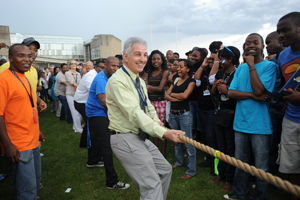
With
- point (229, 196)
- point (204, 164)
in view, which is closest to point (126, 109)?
point (229, 196)

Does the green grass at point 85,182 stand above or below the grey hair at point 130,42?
below

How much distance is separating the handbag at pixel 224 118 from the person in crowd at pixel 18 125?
2.97 m

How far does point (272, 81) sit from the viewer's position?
117 inches

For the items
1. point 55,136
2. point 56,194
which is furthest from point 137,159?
point 55,136

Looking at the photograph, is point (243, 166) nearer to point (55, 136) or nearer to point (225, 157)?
point (225, 157)

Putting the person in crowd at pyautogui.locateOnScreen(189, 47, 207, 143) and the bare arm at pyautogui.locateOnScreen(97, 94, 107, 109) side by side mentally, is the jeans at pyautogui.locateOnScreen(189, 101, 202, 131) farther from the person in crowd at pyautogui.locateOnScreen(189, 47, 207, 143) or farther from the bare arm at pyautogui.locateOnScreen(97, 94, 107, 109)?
the bare arm at pyautogui.locateOnScreen(97, 94, 107, 109)

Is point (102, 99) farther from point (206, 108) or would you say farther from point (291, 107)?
point (291, 107)

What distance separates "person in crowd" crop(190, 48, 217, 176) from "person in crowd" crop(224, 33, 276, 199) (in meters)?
1.22

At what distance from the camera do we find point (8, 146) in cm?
243

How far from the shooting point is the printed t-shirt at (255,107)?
2953mm

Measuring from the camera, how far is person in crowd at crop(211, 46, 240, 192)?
358cm

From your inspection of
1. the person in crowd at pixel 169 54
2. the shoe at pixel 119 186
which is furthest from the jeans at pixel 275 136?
the person in crowd at pixel 169 54

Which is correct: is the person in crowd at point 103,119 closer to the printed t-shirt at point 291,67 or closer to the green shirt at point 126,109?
the green shirt at point 126,109

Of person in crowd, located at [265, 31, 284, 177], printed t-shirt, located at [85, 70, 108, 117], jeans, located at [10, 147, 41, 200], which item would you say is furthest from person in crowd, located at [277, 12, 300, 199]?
jeans, located at [10, 147, 41, 200]
